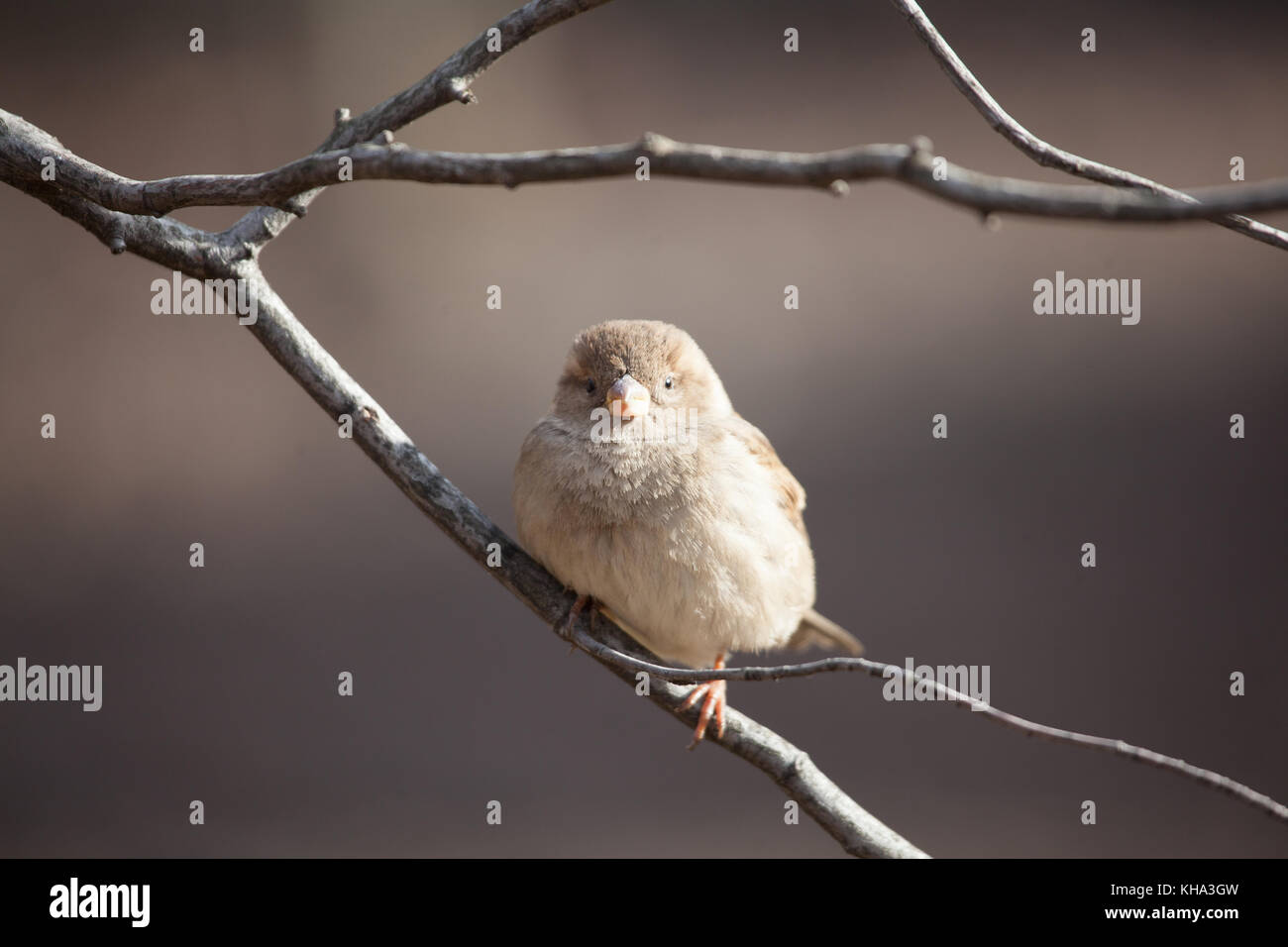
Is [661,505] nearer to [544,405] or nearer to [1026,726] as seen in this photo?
[1026,726]

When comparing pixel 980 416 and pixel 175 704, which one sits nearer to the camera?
pixel 175 704

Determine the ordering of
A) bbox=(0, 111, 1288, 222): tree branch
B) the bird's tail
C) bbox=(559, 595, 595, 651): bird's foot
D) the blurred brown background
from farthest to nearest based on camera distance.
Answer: the blurred brown background < the bird's tail < bbox=(559, 595, 595, 651): bird's foot < bbox=(0, 111, 1288, 222): tree branch

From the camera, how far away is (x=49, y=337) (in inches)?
217

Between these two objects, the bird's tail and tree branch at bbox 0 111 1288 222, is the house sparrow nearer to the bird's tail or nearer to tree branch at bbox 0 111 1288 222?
the bird's tail

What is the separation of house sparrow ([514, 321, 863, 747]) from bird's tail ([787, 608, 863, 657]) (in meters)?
0.37

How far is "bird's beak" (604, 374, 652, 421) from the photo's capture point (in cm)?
283

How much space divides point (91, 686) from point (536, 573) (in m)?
3.44

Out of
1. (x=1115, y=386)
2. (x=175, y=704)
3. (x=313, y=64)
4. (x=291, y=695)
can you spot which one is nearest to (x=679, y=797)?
(x=291, y=695)

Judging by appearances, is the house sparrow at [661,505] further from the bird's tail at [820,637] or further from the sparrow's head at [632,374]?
the bird's tail at [820,637]

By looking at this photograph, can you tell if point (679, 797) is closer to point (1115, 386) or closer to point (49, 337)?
point (1115, 386)

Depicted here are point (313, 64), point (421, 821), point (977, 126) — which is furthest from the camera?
point (977, 126)

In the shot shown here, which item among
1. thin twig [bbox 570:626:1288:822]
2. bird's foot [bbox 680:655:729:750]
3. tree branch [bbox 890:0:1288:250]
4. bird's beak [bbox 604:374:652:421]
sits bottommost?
bird's foot [bbox 680:655:729:750]

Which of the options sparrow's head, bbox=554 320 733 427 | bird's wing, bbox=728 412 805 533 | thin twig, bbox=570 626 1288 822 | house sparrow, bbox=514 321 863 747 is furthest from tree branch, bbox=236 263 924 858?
bird's wing, bbox=728 412 805 533

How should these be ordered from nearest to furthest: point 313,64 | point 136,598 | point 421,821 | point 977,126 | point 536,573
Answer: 1. point 536,573
2. point 421,821
3. point 136,598
4. point 313,64
5. point 977,126
